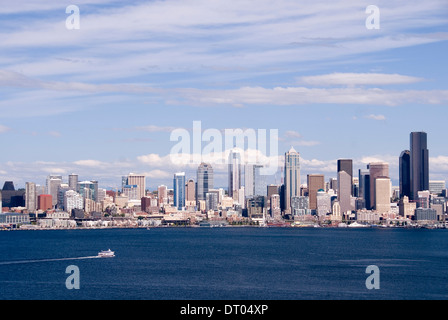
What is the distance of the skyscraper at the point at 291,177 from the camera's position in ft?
614

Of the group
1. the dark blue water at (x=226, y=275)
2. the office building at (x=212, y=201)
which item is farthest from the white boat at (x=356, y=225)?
the dark blue water at (x=226, y=275)

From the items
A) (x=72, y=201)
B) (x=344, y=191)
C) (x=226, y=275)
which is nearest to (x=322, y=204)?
(x=344, y=191)

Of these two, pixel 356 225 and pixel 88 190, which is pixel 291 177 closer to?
pixel 356 225

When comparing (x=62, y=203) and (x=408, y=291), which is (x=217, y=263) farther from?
(x=62, y=203)

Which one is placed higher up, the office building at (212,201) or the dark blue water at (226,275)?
the office building at (212,201)

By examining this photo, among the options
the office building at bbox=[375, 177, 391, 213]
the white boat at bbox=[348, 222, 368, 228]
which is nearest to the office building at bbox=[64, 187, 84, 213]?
the white boat at bbox=[348, 222, 368, 228]

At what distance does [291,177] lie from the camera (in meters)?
187

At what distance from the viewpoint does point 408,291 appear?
39562 mm

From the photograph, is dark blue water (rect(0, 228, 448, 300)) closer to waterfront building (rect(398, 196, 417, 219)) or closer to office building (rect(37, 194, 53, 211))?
waterfront building (rect(398, 196, 417, 219))

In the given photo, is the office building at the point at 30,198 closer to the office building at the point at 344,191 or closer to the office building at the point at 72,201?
the office building at the point at 72,201

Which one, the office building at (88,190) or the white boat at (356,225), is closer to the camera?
the white boat at (356,225)

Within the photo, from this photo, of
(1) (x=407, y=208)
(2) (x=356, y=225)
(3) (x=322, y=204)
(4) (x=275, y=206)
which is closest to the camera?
(2) (x=356, y=225)
